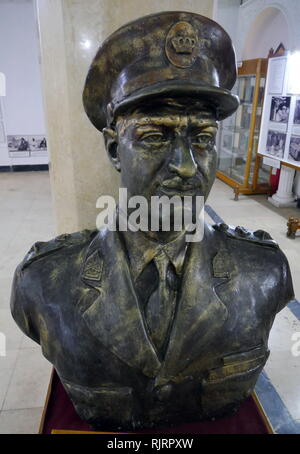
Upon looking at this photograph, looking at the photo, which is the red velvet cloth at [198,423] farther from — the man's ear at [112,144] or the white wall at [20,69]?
the white wall at [20,69]

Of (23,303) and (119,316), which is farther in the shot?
(23,303)

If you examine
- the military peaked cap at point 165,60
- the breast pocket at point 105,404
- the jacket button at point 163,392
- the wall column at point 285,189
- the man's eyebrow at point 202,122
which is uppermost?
the military peaked cap at point 165,60

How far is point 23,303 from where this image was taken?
1.38 metres

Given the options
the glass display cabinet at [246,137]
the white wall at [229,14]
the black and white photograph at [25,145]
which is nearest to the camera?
the glass display cabinet at [246,137]

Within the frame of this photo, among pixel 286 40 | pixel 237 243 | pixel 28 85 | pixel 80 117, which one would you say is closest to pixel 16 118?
pixel 28 85

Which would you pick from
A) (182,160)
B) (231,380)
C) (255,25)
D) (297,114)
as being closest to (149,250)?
(182,160)

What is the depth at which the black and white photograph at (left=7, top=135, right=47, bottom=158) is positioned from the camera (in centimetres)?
910

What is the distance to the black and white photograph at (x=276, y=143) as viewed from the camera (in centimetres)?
566

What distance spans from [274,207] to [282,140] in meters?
1.09

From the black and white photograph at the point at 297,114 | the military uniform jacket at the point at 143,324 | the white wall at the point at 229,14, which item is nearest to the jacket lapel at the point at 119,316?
the military uniform jacket at the point at 143,324

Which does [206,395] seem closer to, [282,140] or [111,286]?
[111,286]

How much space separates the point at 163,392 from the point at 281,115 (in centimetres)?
520

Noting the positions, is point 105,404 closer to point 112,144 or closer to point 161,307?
point 161,307

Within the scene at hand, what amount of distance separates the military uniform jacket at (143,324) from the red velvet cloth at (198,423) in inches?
4.9
